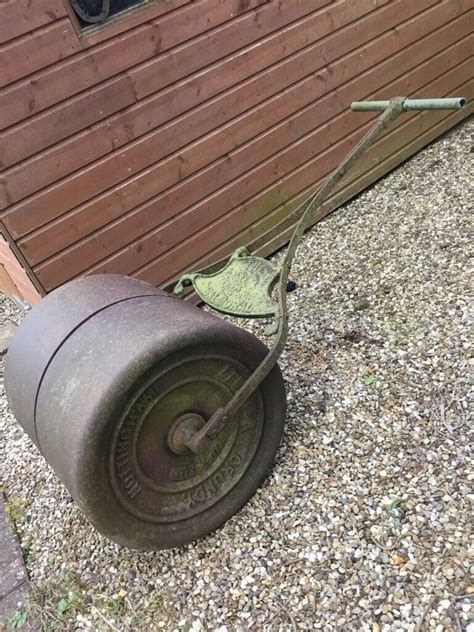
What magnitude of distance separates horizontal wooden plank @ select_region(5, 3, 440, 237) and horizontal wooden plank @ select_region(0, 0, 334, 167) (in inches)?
9.9

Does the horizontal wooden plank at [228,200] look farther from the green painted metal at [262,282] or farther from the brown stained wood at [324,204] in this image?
the green painted metal at [262,282]

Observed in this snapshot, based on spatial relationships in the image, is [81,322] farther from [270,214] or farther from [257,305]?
[270,214]

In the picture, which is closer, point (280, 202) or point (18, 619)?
point (18, 619)

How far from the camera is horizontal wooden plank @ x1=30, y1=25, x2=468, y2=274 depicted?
11.8 ft

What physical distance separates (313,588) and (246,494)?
51 centimetres

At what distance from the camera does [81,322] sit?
89.7 inches

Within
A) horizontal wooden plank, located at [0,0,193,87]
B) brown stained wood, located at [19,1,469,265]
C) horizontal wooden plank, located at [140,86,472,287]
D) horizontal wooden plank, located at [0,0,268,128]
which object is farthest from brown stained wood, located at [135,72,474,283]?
horizontal wooden plank, located at [0,0,193,87]

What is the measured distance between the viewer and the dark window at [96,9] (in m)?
3.09

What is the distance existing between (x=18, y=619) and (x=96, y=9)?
3077mm

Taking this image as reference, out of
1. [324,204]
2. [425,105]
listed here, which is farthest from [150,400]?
[324,204]

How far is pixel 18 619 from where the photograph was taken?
2.47 metres

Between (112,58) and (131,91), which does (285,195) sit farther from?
(112,58)

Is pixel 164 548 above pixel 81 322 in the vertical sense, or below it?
below

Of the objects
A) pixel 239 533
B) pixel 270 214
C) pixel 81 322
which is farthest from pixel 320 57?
pixel 239 533
